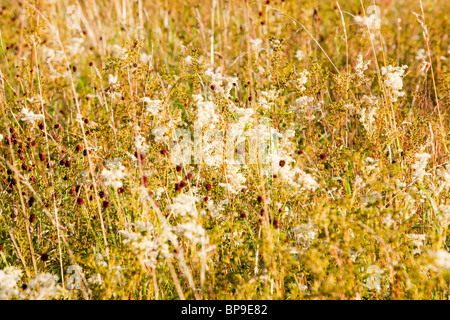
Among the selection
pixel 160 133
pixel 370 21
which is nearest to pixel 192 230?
pixel 160 133

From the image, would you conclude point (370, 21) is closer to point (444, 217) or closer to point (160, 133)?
point (444, 217)

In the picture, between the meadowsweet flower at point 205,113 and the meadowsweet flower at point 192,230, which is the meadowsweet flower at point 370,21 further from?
the meadowsweet flower at point 192,230

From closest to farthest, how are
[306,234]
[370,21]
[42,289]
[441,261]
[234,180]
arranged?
[441,261] → [42,289] → [306,234] → [234,180] → [370,21]

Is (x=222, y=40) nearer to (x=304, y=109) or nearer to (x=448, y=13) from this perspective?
(x=304, y=109)

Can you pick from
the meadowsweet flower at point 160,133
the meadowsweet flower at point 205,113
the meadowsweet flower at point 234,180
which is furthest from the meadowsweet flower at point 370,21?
the meadowsweet flower at point 160,133

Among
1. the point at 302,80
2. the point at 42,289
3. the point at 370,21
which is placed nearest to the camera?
the point at 42,289

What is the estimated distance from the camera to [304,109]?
105 inches

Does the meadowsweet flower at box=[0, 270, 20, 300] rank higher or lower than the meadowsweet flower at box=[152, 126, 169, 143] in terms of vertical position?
lower

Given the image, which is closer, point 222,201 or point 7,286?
point 7,286

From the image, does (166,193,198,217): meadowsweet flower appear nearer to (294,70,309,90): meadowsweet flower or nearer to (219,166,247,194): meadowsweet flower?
(219,166,247,194): meadowsweet flower

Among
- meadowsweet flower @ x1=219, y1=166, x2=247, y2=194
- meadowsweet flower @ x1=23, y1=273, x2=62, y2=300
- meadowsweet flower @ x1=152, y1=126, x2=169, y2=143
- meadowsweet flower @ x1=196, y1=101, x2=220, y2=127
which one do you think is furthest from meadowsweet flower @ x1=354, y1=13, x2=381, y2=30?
meadowsweet flower @ x1=23, y1=273, x2=62, y2=300

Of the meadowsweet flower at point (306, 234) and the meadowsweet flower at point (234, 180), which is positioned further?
the meadowsweet flower at point (234, 180)

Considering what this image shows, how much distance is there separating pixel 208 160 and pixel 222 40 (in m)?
2.27

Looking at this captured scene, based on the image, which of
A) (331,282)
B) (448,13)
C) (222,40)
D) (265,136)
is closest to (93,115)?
(222,40)
